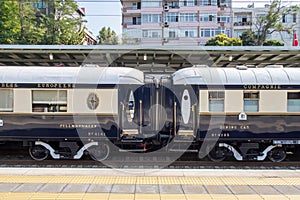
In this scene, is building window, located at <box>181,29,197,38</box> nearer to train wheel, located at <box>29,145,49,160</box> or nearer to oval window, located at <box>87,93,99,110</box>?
oval window, located at <box>87,93,99,110</box>

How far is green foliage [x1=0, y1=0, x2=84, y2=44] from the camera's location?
102 feet

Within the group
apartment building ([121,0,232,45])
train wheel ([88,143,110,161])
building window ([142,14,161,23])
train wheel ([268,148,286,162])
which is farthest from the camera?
building window ([142,14,161,23])

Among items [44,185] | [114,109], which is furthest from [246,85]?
[44,185]

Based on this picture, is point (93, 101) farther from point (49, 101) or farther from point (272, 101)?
point (272, 101)

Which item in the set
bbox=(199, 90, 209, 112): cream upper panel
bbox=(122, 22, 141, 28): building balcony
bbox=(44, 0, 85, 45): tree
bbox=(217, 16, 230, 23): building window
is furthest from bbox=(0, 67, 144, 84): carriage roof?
bbox=(217, 16, 230, 23): building window

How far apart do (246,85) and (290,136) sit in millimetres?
2314

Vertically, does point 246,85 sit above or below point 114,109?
above

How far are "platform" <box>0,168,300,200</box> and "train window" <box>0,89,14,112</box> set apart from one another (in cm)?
237

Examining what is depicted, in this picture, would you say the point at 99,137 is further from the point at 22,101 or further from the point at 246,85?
the point at 246,85

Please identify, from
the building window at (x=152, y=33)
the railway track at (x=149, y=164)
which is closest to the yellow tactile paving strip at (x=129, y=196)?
the railway track at (x=149, y=164)

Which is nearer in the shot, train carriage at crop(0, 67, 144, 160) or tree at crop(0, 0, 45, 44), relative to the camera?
train carriage at crop(0, 67, 144, 160)

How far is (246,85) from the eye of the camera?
33.9 ft

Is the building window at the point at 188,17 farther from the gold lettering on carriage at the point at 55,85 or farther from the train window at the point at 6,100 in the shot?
the train window at the point at 6,100

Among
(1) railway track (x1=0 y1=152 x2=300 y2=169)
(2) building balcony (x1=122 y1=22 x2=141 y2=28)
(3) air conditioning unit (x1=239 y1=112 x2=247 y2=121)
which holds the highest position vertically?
(2) building balcony (x1=122 y1=22 x2=141 y2=28)
